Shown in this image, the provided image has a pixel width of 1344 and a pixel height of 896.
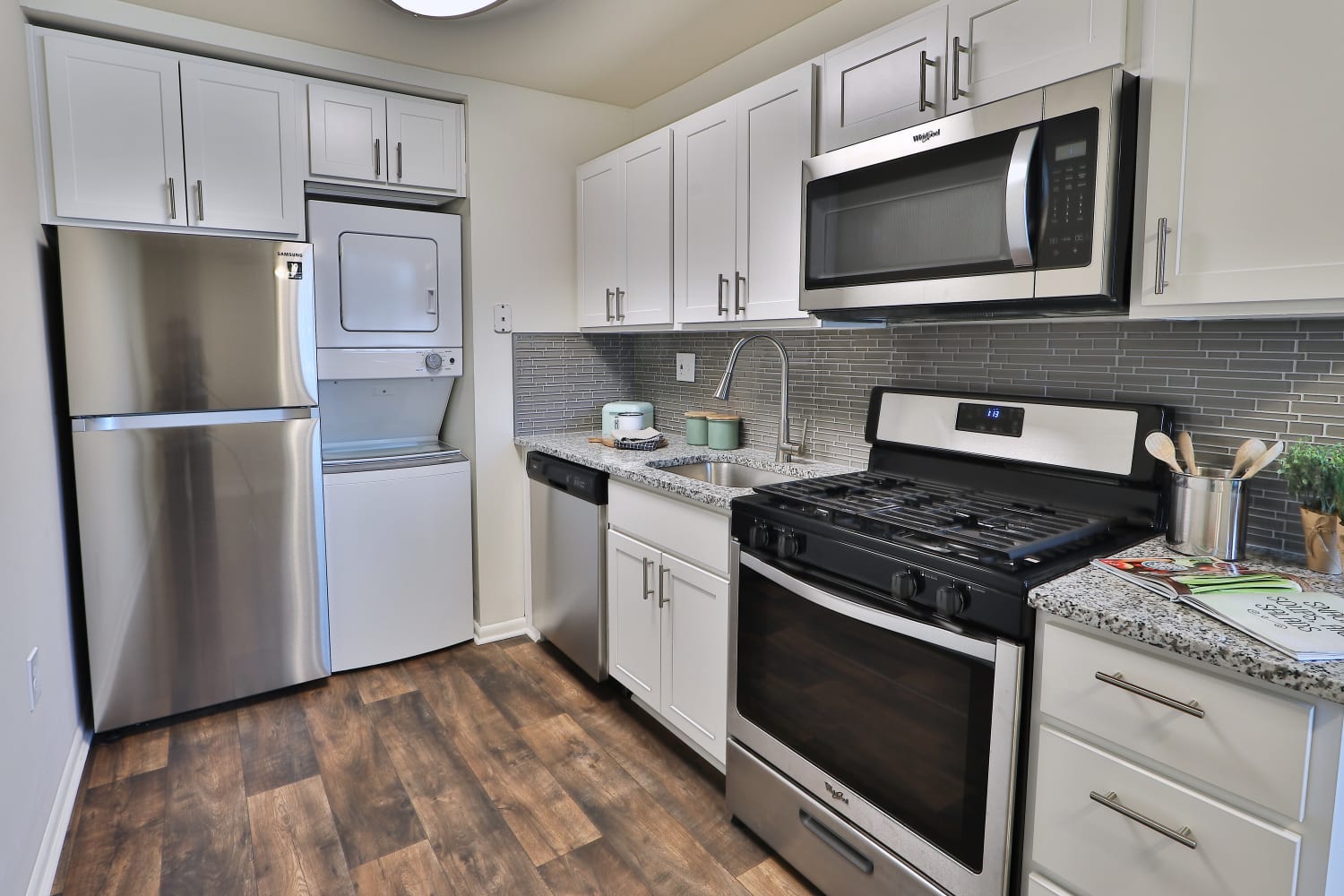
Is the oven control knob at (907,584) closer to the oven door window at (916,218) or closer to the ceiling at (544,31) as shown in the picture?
the oven door window at (916,218)

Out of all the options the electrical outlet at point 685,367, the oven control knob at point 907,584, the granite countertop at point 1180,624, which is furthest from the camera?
the electrical outlet at point 685,367

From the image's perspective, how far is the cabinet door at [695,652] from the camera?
82.0 inches

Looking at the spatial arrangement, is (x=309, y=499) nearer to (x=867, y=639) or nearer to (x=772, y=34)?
(x=867, y=639)

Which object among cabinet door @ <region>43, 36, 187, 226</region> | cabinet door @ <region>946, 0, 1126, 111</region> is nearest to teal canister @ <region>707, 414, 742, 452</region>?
cabinet door @ <region>946, 0, 1126, 111</region>

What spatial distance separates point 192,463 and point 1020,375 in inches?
102

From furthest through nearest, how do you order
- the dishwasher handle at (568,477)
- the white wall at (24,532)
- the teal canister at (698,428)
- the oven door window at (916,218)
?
the teal canister at (698,428) < the dishwasher handle at (568,477) < the white wall at (24,532) < the oven door window at (916,218)

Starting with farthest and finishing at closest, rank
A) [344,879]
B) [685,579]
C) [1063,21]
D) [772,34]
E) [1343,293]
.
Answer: [772,34], [685,579], [344,879], [1063,21], [1343,293]

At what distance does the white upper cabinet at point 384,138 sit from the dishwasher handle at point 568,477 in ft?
3.82

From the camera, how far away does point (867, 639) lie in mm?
1554

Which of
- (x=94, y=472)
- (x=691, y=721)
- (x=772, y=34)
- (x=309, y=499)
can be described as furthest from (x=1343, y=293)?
(x=94, y=472)

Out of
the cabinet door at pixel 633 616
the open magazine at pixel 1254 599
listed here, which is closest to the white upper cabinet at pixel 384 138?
the cabinet door at pixel 633 616

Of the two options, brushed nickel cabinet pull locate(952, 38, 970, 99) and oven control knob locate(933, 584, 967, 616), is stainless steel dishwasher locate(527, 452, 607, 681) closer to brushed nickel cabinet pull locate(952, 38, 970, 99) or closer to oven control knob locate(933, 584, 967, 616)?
oven control knob locate(933, 584, 967, 616)

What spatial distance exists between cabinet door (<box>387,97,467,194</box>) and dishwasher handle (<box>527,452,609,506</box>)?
3.82 feet

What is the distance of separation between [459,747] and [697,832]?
2.89 ft
